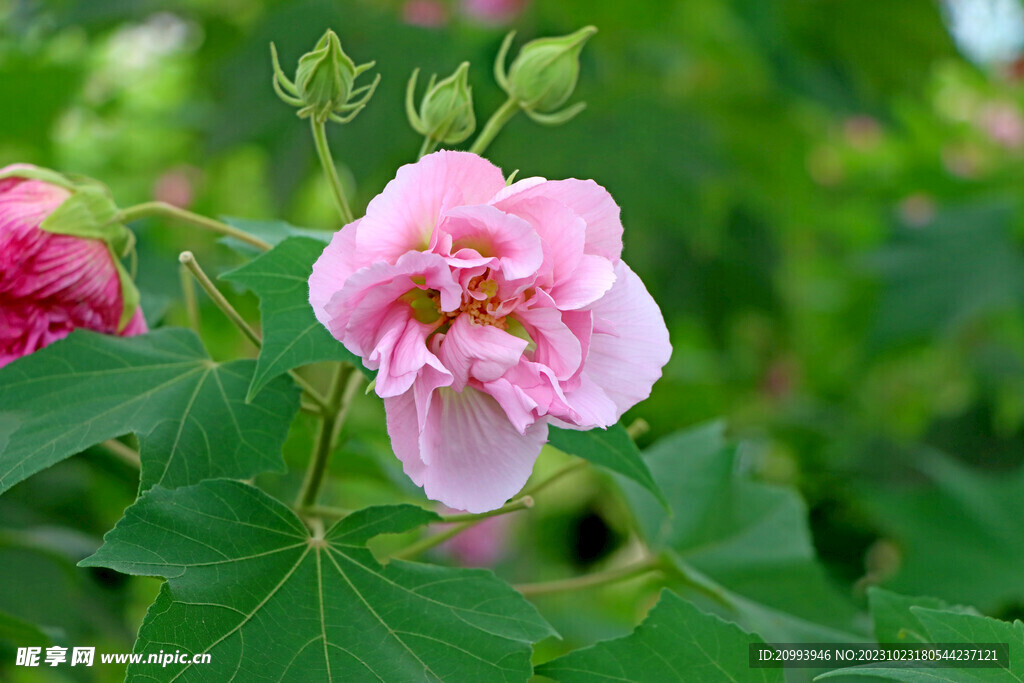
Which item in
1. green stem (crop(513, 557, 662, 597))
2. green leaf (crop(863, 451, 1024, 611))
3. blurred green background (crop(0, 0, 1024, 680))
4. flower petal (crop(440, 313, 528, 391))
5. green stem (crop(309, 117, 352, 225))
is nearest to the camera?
flower petal (crop(440, 313, 528, 391))

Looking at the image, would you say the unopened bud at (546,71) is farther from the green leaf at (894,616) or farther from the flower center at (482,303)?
the green leaf at (894,616)

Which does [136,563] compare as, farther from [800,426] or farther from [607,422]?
[800,426]

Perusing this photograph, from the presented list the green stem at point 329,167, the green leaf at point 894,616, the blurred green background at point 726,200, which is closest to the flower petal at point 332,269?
the green stem at point 329,167

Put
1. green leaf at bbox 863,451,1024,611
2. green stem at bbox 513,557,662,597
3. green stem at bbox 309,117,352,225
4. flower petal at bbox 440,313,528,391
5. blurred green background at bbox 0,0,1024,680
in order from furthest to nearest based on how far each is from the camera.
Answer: blurred green background at bbox 0,0,1024,680
green leaf at bbox 863,451,1024,611
green stem at bbox 513,557,662,597
green stem at bbox 309,117,352,225
flower petal at bbox 440,313,528,391

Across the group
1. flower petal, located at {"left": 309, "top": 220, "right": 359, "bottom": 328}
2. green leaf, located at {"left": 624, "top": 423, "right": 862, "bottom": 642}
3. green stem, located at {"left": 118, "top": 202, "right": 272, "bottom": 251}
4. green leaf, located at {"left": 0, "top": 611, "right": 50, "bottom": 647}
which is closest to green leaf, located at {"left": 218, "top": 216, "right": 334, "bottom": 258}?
green stem, located at {"left": 118, "top": 202, "right": 272, "bottom": 251}

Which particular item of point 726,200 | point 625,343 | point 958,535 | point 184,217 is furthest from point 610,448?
point 726,200

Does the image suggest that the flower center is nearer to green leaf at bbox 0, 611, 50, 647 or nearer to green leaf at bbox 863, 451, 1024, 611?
green leaf at bbox 0, 611, 50, 647
